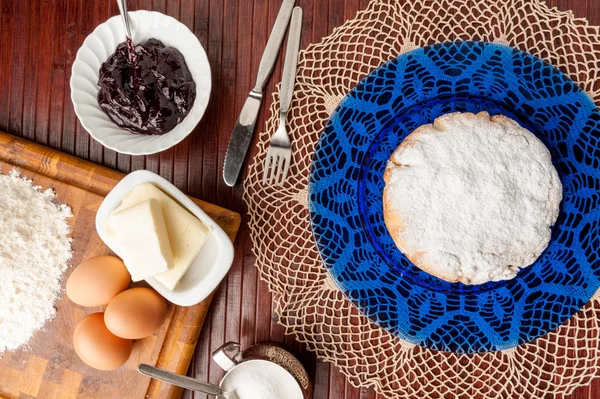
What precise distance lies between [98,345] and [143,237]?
25cm

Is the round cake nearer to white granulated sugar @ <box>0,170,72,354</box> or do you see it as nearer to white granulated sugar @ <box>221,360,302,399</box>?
white granulated sugar @ <box>221,360,302,399</box>

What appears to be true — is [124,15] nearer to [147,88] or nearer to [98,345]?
[147,88]

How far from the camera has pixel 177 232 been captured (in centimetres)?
105

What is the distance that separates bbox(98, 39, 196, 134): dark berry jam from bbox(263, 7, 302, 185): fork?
183 mm

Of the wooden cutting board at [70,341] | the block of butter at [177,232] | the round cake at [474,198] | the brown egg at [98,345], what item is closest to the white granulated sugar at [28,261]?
the wooden cutting board at [70,341]

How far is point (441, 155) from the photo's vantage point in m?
0.98

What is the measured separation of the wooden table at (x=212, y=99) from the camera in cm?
117

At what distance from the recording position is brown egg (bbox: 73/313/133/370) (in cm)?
107

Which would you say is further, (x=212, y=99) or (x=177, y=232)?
(x=212, y=99)

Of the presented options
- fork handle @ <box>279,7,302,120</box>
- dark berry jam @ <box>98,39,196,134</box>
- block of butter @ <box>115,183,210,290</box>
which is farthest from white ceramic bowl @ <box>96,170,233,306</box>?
fork handle @ <box>279,7,302,120</box>

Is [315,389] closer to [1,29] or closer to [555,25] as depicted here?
[555,25]

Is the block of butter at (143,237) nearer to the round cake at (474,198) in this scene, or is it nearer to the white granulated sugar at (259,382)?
the white granulated sugar at (259,382)

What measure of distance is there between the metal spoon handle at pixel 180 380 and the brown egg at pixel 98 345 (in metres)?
0.06

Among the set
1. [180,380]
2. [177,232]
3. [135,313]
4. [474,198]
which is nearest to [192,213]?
[177,232]
